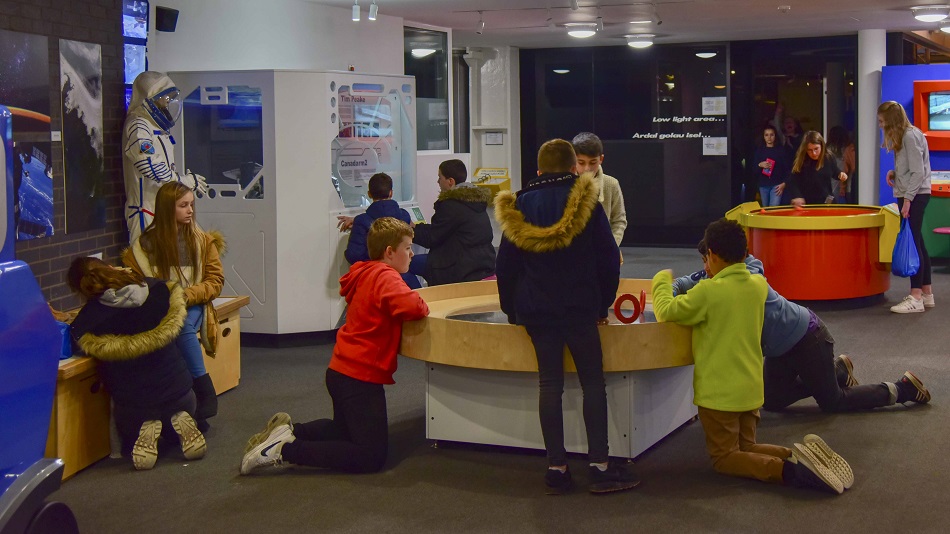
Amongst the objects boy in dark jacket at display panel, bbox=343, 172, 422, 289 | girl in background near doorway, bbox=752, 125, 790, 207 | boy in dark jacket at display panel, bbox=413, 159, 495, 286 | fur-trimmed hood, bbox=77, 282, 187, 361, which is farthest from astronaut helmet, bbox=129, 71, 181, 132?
girl in background near doorway, bbox=752, 125, 790, 207

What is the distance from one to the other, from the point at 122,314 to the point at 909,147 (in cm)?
586

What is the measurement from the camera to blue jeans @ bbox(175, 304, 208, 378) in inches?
210

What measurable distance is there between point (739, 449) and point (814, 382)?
898 millimetres

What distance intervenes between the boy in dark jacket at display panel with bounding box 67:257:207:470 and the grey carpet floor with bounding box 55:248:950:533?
0.16m

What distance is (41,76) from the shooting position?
5.88 metres

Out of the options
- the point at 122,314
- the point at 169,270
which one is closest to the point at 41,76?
the point at 169,270

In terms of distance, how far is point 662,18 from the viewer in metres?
10.6

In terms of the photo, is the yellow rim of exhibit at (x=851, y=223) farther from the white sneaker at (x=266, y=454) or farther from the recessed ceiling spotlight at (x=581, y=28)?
the white sneaker at (x=266, y=454)

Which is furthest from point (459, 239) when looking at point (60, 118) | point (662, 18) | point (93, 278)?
point (662, 18)

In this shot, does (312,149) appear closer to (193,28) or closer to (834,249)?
(193,28)

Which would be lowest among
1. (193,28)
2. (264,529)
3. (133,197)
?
(264,529)

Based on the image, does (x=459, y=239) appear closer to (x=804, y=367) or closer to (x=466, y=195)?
(x=466, y=195)

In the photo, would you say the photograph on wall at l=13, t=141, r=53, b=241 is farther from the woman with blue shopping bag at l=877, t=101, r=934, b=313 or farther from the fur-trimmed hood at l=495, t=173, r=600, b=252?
the woman with blue shopping bag at l=877, t=101, r=934, b=313

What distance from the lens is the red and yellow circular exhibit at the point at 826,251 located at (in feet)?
27.7
